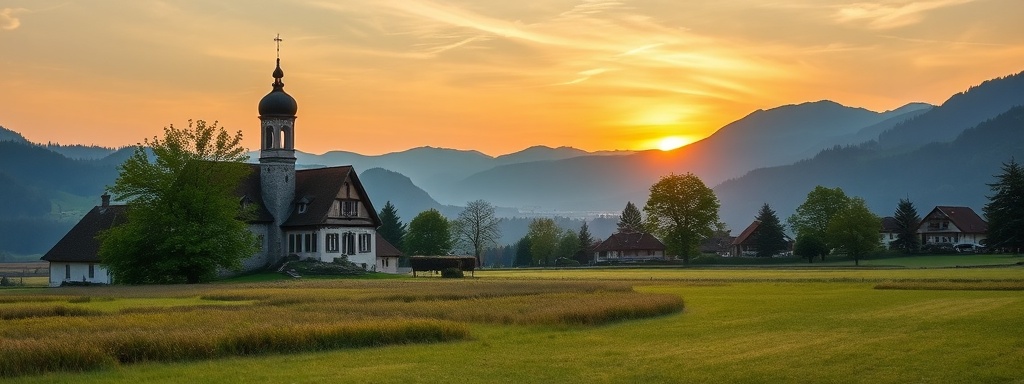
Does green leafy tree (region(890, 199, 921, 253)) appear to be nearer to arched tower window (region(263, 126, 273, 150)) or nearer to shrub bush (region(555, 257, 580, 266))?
shrub bush (region(555, 257, 580, 266))

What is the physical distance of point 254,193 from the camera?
10012cm

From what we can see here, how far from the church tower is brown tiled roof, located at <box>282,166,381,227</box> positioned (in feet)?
5.07

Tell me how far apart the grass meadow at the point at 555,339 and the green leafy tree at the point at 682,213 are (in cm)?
9075

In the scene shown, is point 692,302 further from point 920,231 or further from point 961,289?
point 920,231

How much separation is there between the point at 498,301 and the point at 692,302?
9.14 m

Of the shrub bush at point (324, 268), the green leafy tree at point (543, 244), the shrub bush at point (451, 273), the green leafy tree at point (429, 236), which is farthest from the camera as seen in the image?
the green leafy tree at point (543, 244)

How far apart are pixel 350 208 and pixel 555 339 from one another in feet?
234

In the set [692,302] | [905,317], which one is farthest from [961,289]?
[905,317]

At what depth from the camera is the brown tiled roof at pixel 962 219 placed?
162m

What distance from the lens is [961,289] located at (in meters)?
53.4

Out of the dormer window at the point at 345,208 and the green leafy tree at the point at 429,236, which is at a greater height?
the dormer window at the point at 345,208

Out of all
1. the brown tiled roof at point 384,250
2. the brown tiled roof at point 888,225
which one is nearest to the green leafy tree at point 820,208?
the brown tiled roof at point 888,225

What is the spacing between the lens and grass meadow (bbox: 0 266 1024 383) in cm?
2361

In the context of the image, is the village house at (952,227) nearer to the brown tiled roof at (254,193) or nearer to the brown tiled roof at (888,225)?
the brown tiled roof at (888,225)
